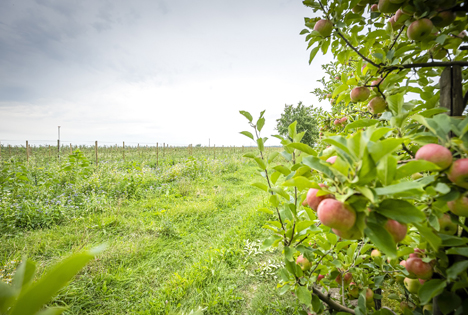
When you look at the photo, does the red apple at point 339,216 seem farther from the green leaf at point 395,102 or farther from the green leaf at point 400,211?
the green leaf at point 395,102

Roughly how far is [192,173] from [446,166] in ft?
26.6

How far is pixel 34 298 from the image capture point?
0.25m

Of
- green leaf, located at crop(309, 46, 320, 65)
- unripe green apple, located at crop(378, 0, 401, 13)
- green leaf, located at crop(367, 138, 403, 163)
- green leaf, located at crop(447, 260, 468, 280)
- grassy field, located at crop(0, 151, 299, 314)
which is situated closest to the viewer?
green leaf, located at crop(367, 138, 403, 163)

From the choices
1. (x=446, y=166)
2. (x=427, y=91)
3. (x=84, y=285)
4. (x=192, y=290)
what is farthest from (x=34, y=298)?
(x=84, y=285)

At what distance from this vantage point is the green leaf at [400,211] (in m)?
0.54

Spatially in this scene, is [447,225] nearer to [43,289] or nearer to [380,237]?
[380,237]

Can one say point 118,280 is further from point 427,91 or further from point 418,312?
point 427,91

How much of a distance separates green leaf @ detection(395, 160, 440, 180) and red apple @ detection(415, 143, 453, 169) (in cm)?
6

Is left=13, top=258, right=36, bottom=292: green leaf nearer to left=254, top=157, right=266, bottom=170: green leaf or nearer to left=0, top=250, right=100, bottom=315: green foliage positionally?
left=0, top=250, right=100, bottom=315: green foliage

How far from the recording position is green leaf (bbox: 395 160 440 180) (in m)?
0.55

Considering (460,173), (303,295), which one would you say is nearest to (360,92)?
(460,173)

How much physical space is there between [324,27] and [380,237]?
1059 millimetres

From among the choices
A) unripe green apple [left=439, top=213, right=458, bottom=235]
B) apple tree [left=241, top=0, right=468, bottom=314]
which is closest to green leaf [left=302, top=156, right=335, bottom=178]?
apple tree [left=241, top=0, right=468, bottom=314]

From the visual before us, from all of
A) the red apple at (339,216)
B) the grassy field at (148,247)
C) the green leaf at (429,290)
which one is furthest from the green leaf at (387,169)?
the grassy field at (148,247)
